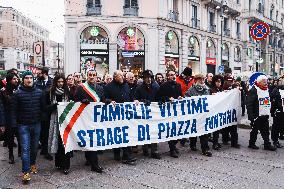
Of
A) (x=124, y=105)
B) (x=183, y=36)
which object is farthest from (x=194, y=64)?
(x=124, y=105)

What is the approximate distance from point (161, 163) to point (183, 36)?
25653 mm

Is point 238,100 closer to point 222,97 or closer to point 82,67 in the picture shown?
point 222,97

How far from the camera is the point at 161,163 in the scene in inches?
279

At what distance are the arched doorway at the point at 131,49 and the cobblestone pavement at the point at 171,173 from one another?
804 inches

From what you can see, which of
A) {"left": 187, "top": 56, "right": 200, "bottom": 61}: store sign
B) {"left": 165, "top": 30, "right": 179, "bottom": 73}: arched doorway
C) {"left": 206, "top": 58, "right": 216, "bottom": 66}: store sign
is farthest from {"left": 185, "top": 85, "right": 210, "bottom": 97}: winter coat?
{"left": 206, "top": 58, "right": 216, "bottom": 66}: store sign

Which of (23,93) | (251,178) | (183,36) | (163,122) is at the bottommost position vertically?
(251,178)

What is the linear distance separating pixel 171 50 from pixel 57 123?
24912mm

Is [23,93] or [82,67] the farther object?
[82,67]

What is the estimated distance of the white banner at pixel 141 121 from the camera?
21.9 feet

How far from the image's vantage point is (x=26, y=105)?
19.7 feet

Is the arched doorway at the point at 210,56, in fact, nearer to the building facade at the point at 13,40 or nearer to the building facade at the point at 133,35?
the building facade at the point at 133,35

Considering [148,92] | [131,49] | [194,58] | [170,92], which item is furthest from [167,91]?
[194,58]

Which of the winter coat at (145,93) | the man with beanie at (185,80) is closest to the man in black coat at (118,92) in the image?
the winter coat at (145,93)

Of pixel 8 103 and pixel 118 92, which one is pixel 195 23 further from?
pixel 8 103
